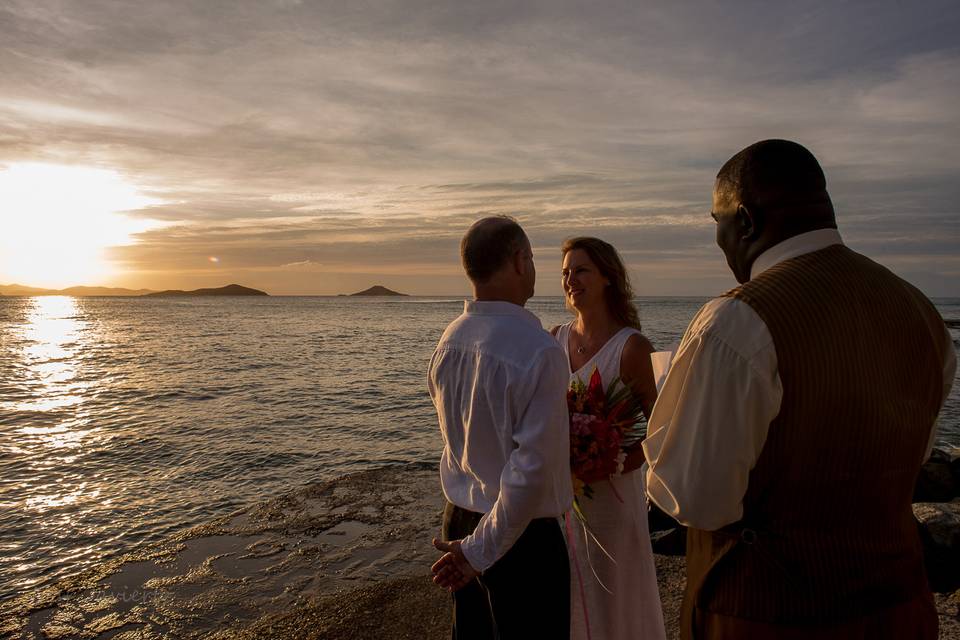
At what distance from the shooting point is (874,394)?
5.71 ft

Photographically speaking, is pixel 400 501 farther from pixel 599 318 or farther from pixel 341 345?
pixel 341 345

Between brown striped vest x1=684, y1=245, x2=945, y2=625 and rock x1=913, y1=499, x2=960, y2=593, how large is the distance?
15.3ft

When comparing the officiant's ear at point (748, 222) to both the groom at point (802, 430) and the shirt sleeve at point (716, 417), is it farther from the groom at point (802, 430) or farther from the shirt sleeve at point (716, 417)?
the shirt sleeve at point (716, 417)

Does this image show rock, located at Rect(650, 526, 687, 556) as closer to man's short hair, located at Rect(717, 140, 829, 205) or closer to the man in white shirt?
the man in white shirt

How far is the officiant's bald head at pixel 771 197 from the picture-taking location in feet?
6.29

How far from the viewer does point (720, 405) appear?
1757 mm

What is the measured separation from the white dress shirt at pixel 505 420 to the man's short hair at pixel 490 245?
16 centimetres

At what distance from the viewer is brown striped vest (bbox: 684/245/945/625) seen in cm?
172

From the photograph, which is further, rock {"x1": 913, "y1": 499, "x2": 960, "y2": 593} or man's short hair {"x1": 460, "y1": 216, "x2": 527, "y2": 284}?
rock {"x1": 913, "y1": 499, "x2": 960, "y2": 593}

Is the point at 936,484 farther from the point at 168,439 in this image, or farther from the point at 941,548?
the point at 168,439

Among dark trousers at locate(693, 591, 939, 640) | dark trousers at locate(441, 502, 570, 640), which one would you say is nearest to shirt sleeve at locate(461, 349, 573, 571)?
dark trousers at locate(441, 502, 570, 640)

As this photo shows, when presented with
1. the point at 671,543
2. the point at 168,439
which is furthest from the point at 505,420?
the point at 168,439

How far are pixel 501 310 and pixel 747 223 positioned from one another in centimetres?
116

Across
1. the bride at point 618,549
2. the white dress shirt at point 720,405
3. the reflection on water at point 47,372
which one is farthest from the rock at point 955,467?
the reflection on water at point 47,372
